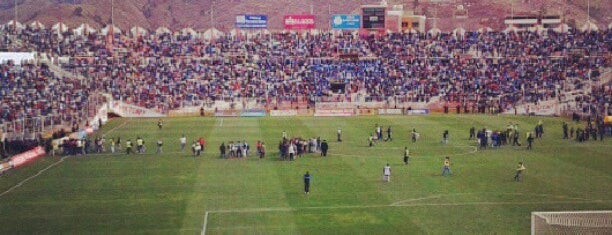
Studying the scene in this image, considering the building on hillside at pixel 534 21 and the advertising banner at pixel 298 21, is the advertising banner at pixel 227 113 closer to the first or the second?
the advertising banner at pixel 298 21

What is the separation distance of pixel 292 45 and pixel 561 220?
263 ft

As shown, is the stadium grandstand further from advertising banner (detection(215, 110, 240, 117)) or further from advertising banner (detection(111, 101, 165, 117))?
advertising banner (detection(215, 110, 240, 117))

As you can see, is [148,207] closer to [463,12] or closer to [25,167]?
[25,167]

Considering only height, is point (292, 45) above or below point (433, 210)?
above

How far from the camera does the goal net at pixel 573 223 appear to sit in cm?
2461

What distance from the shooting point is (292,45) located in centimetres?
10381

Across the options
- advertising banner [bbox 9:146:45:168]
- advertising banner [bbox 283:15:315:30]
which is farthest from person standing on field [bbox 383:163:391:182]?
advertising banner [bbox 283:15:315:30]

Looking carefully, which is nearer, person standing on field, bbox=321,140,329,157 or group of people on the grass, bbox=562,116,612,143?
person standing on field, bbox=321,140,329,157

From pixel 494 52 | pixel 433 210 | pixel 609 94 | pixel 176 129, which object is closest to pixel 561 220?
pixel 433 210

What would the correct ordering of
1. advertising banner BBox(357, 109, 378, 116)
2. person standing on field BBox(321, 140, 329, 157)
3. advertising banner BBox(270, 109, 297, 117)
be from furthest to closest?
advertising banner BBox(357, 109, 378, 116) → advertising banner BBox(270, 109, 297, 117) → person standing on field BBox(321, 140, 329, 157)

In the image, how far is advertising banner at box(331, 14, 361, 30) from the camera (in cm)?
10350

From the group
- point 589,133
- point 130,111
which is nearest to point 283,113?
point 130,111

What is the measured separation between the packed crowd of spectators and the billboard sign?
314cm

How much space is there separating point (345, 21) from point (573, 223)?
265ft
